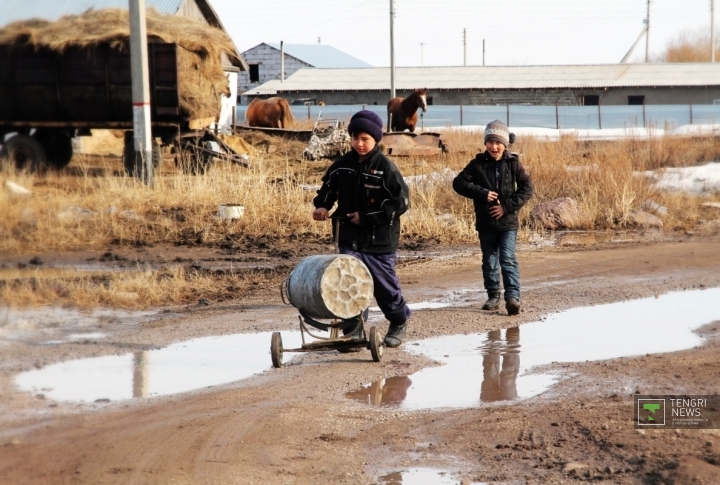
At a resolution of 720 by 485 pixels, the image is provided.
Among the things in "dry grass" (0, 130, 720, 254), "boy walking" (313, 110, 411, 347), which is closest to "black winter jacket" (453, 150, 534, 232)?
"boy walking" (313, 110, 411, 347)

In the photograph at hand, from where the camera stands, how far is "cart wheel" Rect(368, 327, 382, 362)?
20.3ft

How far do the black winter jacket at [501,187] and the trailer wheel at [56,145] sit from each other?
526 inches

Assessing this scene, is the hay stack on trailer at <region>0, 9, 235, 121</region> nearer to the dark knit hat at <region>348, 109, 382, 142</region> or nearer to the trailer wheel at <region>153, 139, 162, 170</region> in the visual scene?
the trailer wheel at <region>153, 139, 162, 170</region>

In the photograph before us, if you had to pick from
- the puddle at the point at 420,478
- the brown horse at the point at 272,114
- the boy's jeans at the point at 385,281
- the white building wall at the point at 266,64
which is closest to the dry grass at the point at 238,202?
the boy's jeans at the point at 385,281

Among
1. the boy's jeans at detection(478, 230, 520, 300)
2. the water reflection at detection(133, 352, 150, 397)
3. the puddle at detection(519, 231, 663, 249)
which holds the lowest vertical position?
the water reflection at detection(133, 352, 150, 397)

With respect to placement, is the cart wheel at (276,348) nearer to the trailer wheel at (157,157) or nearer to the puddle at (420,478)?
the puddle at (420,478)

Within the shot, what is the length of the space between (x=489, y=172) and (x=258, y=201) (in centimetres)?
602

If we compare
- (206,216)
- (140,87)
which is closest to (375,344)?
(206,216)

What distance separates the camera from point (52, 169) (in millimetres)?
18797

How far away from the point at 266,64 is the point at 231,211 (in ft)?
167

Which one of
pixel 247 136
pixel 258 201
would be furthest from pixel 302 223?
pixel 247 136

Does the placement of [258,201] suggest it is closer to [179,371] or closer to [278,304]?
[278,304]

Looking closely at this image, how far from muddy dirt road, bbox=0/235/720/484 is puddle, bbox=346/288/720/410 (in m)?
0.06

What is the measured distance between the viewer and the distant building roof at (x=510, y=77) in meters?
46.3
